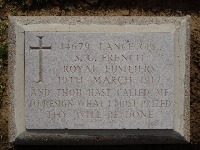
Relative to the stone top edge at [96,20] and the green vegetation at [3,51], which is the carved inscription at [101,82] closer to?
the stone top edge at [96,20]

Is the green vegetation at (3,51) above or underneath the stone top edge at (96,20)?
underneath

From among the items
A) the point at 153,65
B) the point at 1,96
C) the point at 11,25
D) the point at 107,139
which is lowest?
the point at 107,139

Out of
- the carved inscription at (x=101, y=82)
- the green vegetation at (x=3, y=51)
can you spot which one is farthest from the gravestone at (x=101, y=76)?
the green vegetation at (x=3, y=51)

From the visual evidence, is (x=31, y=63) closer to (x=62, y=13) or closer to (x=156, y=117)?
(x=62, y=13)

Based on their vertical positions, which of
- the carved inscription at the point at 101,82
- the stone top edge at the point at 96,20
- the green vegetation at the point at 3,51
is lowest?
the carved inscription at the point at 101,82

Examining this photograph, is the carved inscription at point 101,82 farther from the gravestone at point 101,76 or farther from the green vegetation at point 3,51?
the green vegetation at point 3,51

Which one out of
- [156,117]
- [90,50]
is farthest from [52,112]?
[156,117]

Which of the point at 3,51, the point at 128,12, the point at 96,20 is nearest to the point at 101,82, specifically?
the point at 96,20

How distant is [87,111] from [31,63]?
0.70 meters

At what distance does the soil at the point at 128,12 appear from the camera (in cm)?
507

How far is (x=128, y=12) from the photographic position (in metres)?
5.17

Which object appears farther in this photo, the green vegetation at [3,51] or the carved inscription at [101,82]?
the green vegetation at [3,51]

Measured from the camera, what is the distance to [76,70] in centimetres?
464

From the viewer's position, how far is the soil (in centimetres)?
507
